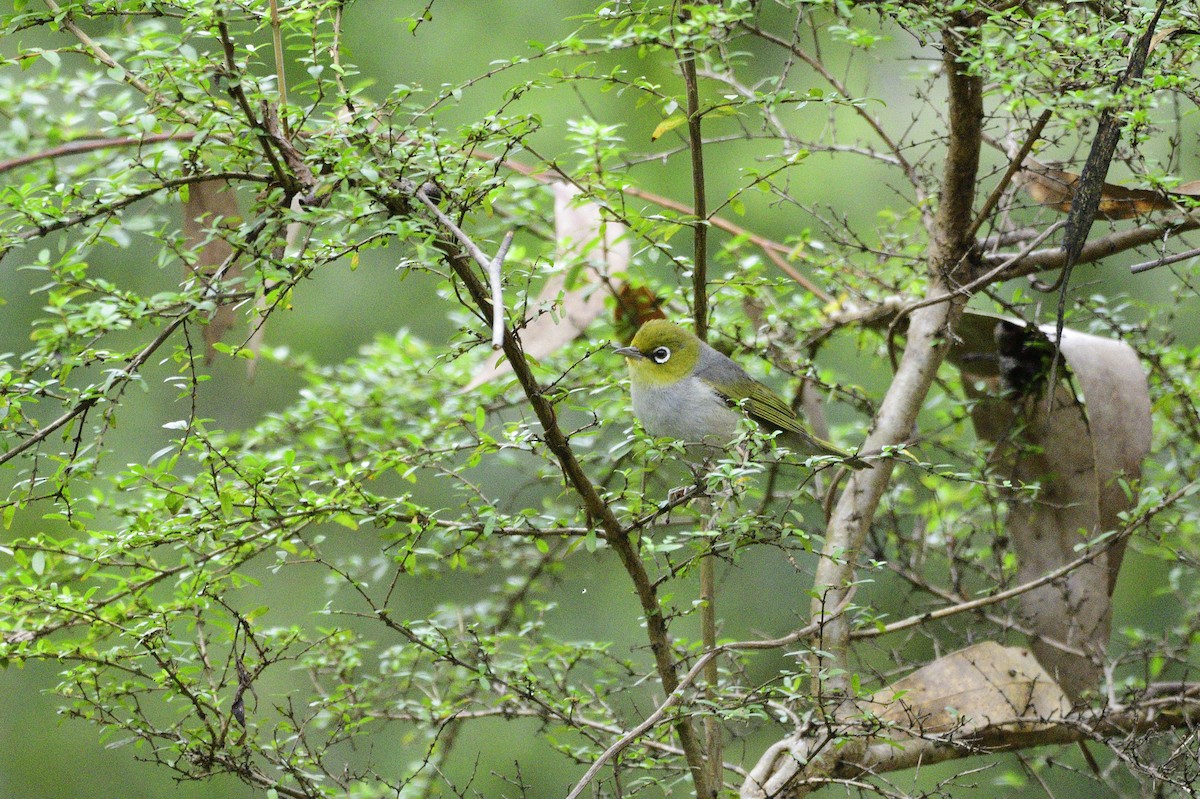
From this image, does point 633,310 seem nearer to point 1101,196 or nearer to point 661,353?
point 661,353

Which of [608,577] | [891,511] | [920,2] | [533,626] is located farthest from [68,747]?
[920,2]

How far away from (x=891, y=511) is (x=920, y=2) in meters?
1.47

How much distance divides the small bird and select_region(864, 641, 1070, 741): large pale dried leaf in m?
0.59

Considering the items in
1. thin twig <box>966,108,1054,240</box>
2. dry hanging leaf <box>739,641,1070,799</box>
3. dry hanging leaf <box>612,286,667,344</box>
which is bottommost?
dry hanging leaf <box>739,641,1070,799</box>

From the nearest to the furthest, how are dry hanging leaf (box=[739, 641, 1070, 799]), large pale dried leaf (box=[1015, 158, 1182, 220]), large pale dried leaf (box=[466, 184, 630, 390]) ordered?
dry hanging leaf (box=[739, 641, 1070, 799]) → large pale dried leaf (box=[1015, 158, 1182, 220]) → large pale dried leaf (box=[466, 184, 630, 390])

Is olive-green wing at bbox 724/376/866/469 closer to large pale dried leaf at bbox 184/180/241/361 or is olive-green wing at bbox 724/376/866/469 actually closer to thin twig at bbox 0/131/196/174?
large pale dried leaf at bbox 184/180/241/361

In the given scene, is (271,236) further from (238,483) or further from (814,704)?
(814,704)

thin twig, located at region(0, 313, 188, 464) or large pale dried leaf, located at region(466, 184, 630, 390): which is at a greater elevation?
large pale dried leaf, located at region(466, 184, 630, 390)

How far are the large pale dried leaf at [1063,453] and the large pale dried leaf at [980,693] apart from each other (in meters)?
0.29

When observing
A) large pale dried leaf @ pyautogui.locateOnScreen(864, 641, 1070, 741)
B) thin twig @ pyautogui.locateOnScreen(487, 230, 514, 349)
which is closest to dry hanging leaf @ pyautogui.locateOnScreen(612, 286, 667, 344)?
large pale dried leaf @ pyautogui.locateOnScreen(864, 641, 1070, 741)

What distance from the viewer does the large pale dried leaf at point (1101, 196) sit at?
249 centimetres

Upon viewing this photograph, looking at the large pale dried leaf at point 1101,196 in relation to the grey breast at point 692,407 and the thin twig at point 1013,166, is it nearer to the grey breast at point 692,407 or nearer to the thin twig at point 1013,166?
the thin twig at point 1013,166

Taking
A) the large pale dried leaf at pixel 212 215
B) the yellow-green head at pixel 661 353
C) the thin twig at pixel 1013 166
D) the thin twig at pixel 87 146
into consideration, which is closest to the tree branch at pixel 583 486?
the thin twig at pixel 87 146

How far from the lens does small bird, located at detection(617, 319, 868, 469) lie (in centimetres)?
296
